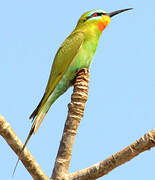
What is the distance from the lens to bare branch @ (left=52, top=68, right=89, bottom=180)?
331 cm

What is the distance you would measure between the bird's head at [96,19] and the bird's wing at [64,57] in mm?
363

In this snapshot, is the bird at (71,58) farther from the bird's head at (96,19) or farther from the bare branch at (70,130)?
the bare branch at (70,130)

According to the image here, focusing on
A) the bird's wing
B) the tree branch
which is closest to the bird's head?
the bird's wing

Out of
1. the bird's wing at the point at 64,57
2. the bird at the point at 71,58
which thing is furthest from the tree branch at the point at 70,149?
the bird's wing at the point at 64,57

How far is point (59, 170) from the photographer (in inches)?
130

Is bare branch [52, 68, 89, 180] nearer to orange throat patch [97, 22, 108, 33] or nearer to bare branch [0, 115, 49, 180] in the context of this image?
bare branch [0, 115, 49, 180]

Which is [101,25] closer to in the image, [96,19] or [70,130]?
[96,19]

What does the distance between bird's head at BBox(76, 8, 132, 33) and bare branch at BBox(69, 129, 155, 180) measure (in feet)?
8.39

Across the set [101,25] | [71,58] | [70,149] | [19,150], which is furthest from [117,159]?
[101,25]

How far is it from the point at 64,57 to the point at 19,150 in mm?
1957

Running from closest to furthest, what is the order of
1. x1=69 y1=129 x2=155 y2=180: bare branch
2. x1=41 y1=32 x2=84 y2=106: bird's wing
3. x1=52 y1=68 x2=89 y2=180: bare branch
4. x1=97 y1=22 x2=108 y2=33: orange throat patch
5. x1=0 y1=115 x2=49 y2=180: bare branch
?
x1=69 y1=129 x2=155 y2=180: bare branch → x1=0 y1=115 x2=49 y2=180: bare branch → x1=52 y1=68 x2=89 y2=180: bare branch → x1=41 y1=32 x2=84 y2=106: bird's wing → x1=97 y1=22 x2=108 y2=33: orange throat patch

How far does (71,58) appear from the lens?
15.4 feet

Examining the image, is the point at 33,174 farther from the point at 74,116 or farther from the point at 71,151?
the point at 74,116

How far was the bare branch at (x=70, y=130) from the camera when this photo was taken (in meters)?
3.31
